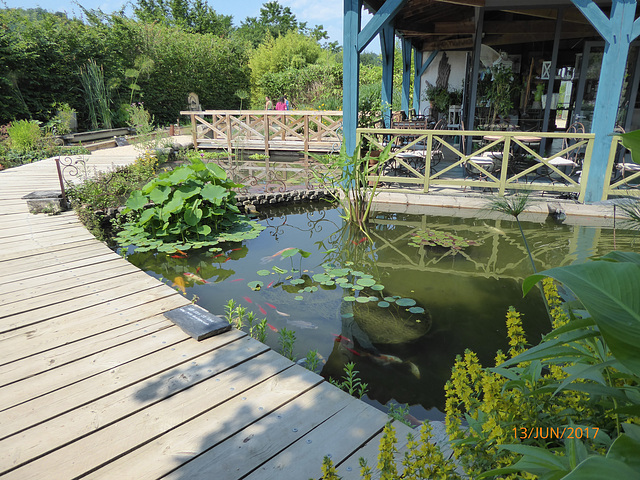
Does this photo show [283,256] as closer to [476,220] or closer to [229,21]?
[476,220]

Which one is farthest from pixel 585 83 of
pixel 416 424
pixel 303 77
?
pixel 303 77

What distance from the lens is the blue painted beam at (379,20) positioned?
16.8 ft

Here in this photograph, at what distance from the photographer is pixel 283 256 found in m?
3.77

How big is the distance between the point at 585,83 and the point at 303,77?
11246mm

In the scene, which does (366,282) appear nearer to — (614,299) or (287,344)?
(287,344)

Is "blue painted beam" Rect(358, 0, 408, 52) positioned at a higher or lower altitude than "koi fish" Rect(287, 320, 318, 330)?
higher

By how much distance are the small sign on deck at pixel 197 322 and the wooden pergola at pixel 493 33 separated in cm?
256

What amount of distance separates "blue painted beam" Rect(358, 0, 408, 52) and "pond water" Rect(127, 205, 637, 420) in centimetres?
230

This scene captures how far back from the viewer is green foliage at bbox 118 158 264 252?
4.26 metres

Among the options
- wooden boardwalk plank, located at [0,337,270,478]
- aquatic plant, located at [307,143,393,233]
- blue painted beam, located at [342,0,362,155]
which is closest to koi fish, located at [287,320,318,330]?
wooden boardwalk plank, located at [0,337,270,478]

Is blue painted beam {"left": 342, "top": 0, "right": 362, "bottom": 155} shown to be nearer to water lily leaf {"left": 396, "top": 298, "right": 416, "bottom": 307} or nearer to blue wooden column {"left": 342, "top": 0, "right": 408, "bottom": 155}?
blue wooden column {"left": 342, "top": 0, "right": 408, "bottom": 155}

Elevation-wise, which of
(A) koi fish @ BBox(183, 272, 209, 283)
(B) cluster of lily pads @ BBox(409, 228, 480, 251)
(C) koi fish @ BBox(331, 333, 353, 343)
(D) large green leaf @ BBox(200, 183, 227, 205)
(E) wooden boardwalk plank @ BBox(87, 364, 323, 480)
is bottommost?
(C) koi fish @ BBox(331, 333, 353, 343)

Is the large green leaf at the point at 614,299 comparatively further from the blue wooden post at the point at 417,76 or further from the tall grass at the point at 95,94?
the tall grass at the point at 95,94

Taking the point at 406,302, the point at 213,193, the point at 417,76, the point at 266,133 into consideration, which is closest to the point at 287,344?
the point at 406,302
